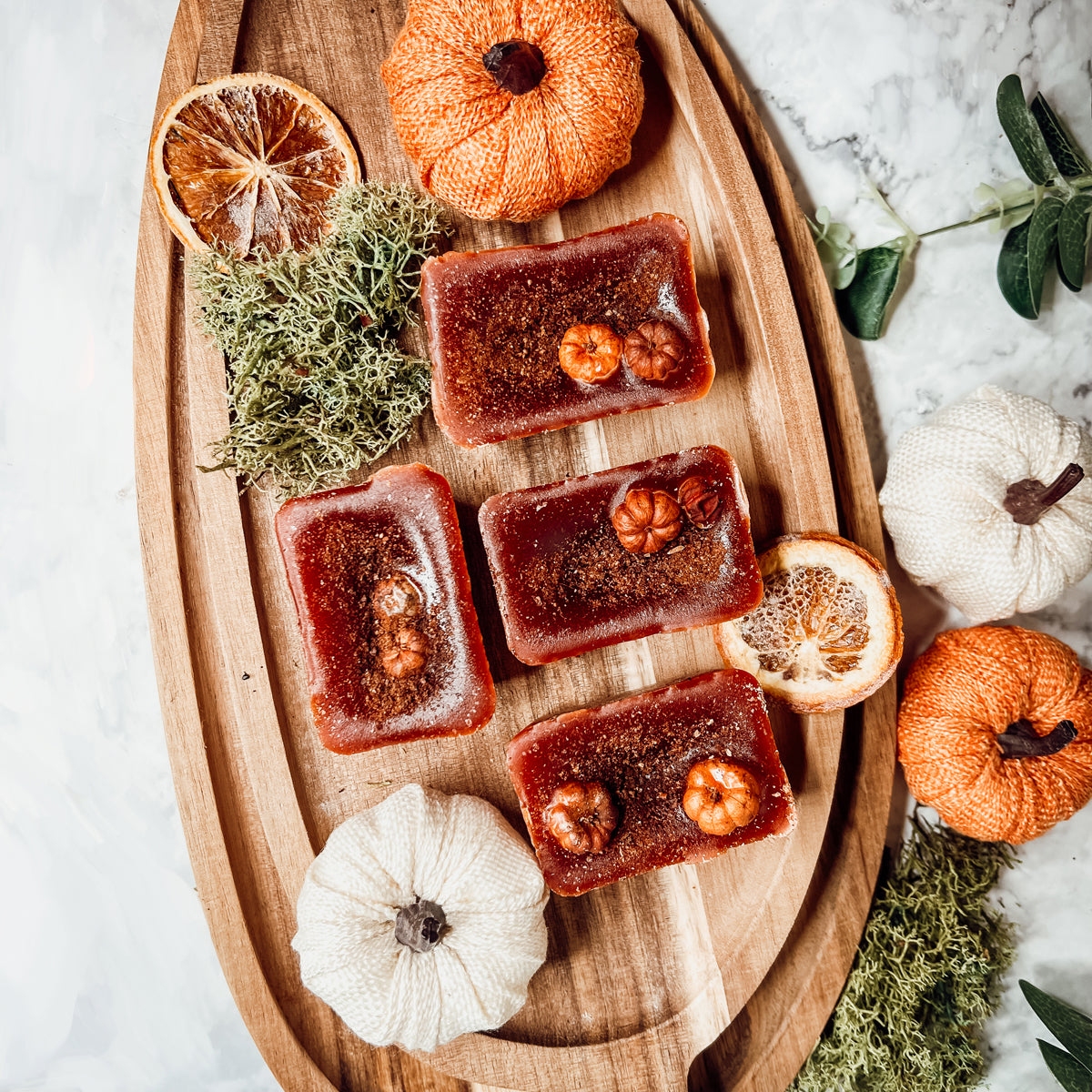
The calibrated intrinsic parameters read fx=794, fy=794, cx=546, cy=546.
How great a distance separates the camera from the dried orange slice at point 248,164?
222 cm

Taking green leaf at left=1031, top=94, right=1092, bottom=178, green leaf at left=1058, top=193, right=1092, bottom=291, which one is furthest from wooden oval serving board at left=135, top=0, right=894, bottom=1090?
green leaf at left=1031, top=94, right=1092, bottom=178

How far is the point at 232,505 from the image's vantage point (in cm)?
232

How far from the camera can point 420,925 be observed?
2107mm

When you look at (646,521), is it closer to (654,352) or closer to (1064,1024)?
(654,352)

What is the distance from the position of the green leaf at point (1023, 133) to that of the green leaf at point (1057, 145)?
2.7 inches

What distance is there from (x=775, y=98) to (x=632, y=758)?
2.15 m

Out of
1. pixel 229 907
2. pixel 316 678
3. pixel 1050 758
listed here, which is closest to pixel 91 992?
pixel 229 907

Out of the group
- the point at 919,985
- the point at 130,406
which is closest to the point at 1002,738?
the point at 919,985

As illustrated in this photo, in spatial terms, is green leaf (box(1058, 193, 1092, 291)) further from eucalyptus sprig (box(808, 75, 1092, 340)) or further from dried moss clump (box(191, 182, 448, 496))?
dried moss clump (box(191, 182, 448, 496))

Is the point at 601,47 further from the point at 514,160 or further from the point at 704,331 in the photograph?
the point at 704,331

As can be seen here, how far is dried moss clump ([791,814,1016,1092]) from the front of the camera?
7.96ft

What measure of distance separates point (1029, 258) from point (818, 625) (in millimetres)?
1327

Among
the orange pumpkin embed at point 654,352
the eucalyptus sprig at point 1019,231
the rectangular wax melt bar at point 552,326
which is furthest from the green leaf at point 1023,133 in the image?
the orange pumpkin embed at point 654,352

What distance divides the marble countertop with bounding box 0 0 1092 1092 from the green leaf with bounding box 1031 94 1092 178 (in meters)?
0.13
